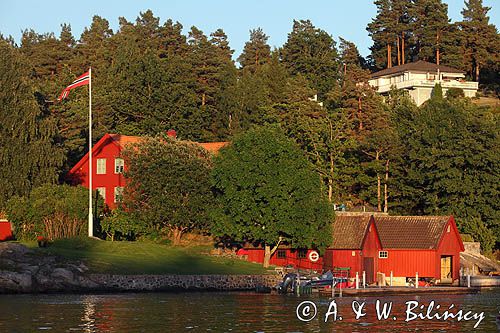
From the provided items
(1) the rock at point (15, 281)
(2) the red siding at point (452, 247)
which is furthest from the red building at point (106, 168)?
(1) the rock at point (15, 281)

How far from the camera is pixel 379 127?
10506cm

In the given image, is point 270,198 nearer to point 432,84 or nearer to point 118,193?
point 118,193

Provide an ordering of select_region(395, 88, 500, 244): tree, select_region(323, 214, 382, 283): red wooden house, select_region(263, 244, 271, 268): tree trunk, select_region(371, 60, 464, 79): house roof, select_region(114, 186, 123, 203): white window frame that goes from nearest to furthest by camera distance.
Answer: select_region(263, 244, 271, 268): tree trunk
select_region(323, 214, 382, 283): red wooden house
select_region(114, 186, 123, 203): white window frame
select_region(395, 88, 500, 244): tree
select_region(371, 60, 464, 79): house roof

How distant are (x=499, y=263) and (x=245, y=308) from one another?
4237cm

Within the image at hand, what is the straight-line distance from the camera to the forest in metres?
92.0

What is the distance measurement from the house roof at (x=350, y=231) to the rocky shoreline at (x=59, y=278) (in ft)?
49.4

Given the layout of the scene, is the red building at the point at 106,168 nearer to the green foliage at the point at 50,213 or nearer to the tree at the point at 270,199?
the green foliage at the point at 50,213

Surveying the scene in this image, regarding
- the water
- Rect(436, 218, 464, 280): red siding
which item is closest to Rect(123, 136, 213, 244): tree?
the water

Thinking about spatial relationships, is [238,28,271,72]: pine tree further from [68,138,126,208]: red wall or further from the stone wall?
the stone wall

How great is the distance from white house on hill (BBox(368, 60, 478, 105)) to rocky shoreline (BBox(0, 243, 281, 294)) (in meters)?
83.1

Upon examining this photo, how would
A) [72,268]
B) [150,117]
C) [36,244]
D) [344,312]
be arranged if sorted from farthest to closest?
[150,117] < [36,244] < [72,268] < [344,312]

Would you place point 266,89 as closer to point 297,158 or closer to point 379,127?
point 379,127

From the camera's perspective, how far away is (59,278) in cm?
6912

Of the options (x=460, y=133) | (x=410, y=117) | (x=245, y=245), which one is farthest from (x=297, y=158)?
(x=410, y=117)
